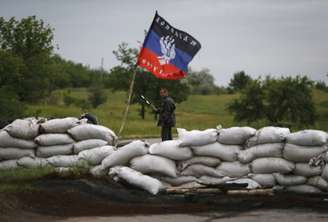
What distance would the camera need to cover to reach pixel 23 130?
12.4 metres

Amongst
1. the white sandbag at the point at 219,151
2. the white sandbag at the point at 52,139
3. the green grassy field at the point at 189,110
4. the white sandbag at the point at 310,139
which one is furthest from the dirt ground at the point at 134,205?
the green grassy field at the point at 189,110

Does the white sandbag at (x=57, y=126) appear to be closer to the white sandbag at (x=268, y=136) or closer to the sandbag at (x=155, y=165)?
the sandbag at (x=155, y=165)

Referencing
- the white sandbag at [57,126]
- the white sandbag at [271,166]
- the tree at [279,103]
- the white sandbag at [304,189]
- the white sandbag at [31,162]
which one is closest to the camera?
the white sandbag at [304,189]

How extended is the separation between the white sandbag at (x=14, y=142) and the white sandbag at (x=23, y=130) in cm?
7

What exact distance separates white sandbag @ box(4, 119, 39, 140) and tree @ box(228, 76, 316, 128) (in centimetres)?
2826

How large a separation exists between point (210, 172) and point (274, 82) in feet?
100.0

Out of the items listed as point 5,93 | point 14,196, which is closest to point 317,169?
point 14,196

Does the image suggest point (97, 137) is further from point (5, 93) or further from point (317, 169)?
point (5, 93)

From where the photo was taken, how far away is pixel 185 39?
529 inches

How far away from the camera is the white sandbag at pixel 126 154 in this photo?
11336 mm

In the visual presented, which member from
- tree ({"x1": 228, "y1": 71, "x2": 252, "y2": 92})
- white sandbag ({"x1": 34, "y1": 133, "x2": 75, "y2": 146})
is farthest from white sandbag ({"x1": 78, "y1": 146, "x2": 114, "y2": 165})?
tree ({"x1": 228, "y1": 71, "x2": 252, "y2": 92})

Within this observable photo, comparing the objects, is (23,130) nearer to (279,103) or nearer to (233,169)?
(233,169)

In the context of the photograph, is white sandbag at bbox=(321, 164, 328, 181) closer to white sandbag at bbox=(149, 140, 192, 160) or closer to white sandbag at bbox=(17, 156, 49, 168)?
white sandbag at bbox=(149, 140, 192, 160)

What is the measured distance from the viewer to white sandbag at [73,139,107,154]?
480 inches
